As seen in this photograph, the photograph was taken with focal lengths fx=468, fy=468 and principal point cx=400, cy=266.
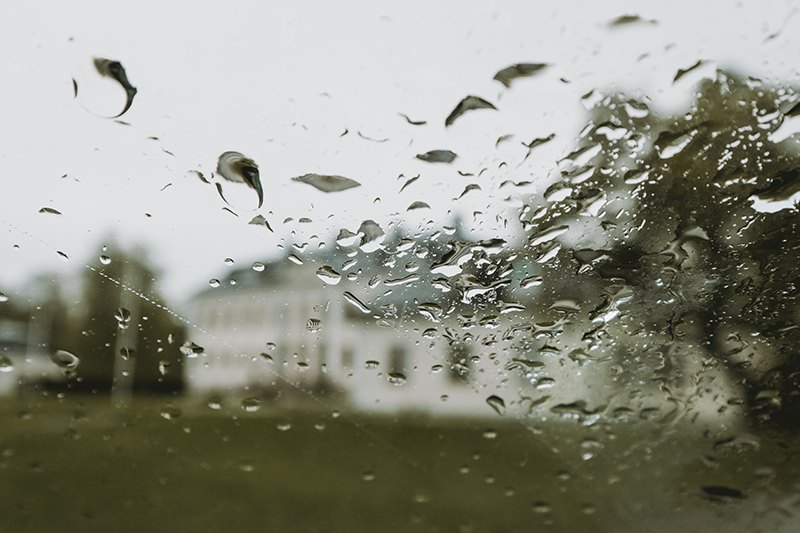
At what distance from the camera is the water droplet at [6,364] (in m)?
0.81

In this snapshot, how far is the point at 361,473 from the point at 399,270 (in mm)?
381

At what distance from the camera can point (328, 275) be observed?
87 cm

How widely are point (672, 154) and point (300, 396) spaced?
82cm

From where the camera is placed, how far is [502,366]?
870 mm

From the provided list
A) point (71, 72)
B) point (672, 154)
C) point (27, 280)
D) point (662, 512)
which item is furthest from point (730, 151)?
point (27, 280)

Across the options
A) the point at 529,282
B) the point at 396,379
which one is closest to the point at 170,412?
the point at 396,379

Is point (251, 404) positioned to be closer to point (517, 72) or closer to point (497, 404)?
point (497, 404)

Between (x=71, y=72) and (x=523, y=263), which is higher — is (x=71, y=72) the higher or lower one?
the higher one

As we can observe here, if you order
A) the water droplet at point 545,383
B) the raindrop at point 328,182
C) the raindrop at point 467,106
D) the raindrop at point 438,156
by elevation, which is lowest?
the water droplet at point 545,383

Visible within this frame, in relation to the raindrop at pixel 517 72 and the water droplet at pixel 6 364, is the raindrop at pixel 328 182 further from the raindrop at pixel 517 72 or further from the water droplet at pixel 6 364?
the water droplet at pixel 6 364

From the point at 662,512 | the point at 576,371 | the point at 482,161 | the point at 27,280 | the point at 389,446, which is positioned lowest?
the point at 662,512

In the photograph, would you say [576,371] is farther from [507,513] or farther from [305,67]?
[305,67]

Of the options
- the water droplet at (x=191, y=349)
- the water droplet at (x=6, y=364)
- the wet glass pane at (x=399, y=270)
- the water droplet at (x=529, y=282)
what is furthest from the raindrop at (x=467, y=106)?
the water droplet at (x=6, y=364)

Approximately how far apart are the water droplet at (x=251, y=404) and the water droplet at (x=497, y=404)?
0.42 meters
